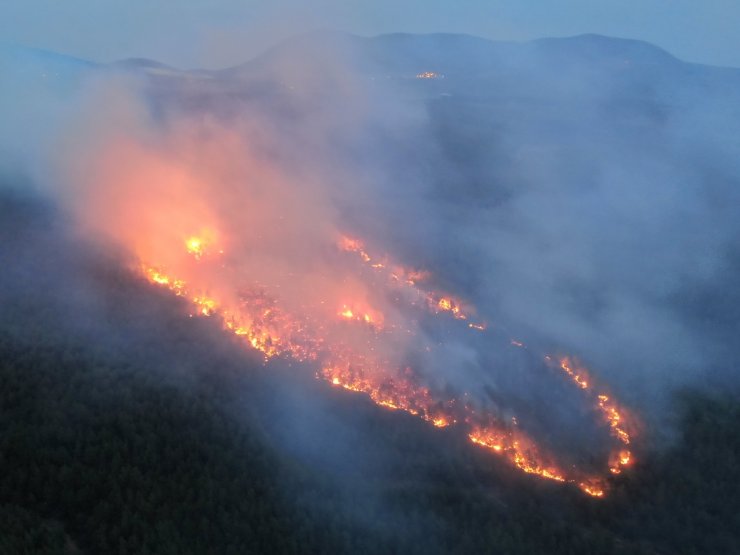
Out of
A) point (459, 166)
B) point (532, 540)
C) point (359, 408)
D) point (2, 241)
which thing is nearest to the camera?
point (532, 540)

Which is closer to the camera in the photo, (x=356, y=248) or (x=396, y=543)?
(x=396, y=543)

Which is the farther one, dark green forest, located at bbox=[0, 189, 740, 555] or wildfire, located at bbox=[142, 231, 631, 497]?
wildfire, located at bbox=[142, 231, 631, 497]

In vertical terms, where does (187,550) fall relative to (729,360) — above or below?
below

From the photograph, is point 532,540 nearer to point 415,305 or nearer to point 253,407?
point 253,407

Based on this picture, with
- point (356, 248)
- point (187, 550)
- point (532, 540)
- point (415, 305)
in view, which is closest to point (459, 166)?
point (356, 248)

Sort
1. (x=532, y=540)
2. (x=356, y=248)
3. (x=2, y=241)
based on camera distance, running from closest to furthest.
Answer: (x=532, y=540) < (x=2, y=241) < (x=356, y=248)

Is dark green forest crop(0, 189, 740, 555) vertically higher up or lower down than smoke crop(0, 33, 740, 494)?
lower down
